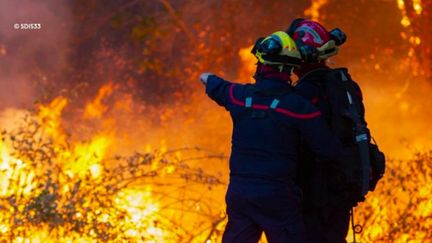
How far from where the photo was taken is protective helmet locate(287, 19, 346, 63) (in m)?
4.45

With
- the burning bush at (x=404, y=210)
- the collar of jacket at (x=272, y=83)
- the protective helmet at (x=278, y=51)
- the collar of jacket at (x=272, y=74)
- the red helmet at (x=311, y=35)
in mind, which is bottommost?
the burning bush at (x=404, y=210)

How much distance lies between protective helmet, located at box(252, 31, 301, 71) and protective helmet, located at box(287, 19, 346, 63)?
0.09 m

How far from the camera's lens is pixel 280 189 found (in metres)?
4.23

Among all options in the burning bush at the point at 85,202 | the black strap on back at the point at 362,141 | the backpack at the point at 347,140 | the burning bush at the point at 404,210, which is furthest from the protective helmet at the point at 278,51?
the burning bush at the point at 404,210

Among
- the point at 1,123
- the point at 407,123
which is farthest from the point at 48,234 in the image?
the point at 407,123

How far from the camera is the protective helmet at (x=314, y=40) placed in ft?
14.6

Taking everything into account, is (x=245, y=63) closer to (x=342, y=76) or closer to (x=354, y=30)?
(x=354, y=30)

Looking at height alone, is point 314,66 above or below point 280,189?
above

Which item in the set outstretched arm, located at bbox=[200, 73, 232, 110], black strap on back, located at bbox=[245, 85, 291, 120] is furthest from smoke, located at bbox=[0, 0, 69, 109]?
black strap on back, located at bbox=[245, 85, 291, 120]

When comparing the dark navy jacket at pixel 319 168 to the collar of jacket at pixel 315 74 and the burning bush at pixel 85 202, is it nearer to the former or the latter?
the collar of jacket at pixel 315 74

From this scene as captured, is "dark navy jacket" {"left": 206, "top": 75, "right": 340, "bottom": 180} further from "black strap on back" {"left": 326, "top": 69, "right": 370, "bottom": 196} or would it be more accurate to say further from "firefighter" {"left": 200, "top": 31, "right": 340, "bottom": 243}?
"black strap on back" {"left": 326, "top": 69, "right": 370, "bottom": 196}

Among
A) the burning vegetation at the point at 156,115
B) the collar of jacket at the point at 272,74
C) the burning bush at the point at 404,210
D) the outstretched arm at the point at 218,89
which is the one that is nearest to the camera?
the collar of jacket at the point at 272,74

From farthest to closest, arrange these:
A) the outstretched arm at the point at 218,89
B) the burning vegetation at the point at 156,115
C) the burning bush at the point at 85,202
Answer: the burning vegetation at the point at 156,115 → the burning bush at the point at 85,202 → the outstretched arm at the point at 218,89

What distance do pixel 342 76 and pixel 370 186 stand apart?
2.31ft
